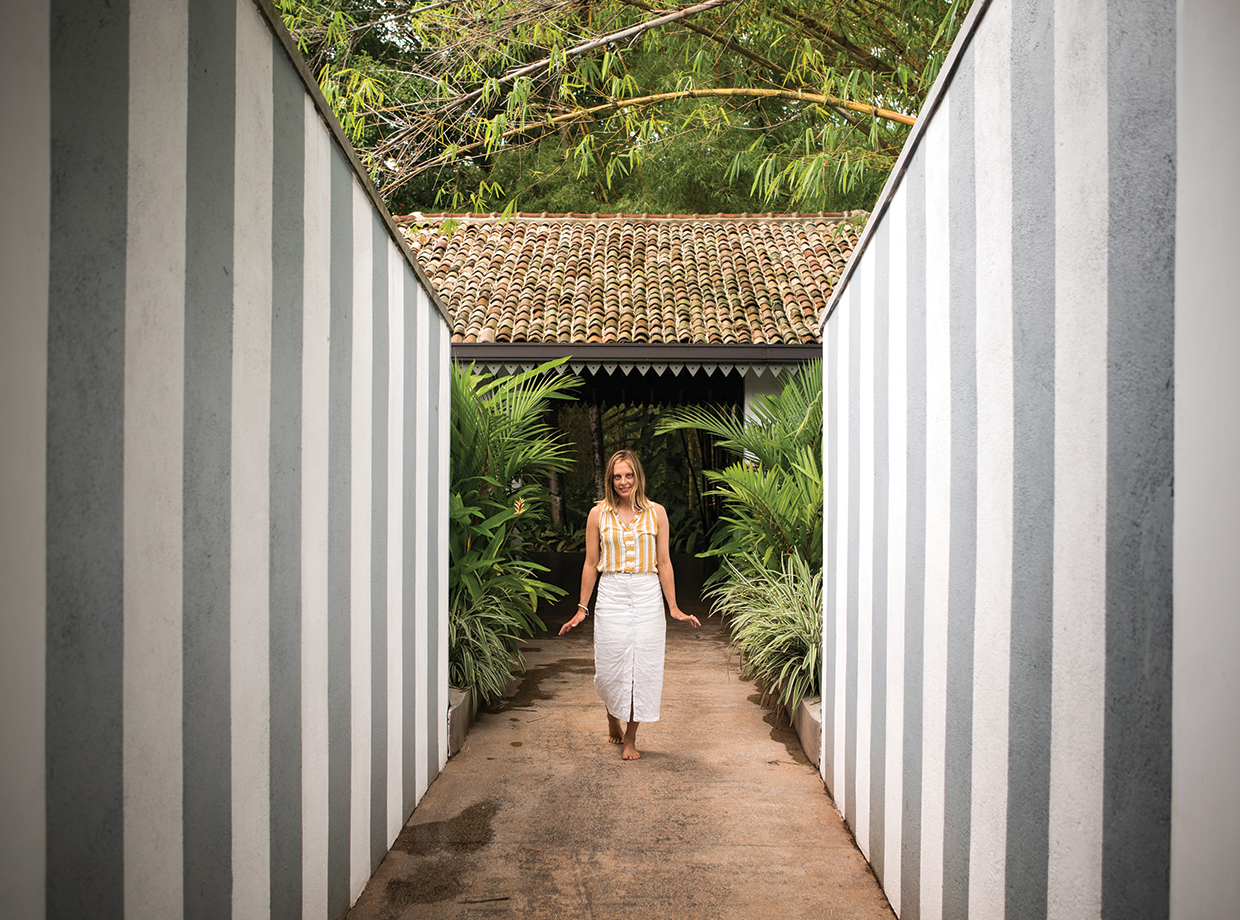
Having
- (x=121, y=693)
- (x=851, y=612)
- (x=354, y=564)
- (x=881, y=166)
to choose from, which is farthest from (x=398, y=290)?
(x=881, y=166)

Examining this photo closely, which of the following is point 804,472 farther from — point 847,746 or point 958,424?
point 958,424

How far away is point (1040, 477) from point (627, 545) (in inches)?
106

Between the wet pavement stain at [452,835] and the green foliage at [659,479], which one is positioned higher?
the green foliage at [659,479]

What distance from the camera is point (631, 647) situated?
400cm

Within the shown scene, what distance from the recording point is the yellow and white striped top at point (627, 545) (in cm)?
402

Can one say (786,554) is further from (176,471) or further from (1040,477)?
(176,471)

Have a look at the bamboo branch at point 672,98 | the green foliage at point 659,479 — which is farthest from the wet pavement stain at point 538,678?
the green foliage at point 659,479

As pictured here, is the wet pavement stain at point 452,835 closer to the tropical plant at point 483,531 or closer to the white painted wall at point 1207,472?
the tropical plant at point 483,531

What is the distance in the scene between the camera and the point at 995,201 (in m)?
1.74

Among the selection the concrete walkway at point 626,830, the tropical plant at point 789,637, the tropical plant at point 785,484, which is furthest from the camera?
the tropical plant at point 785,484

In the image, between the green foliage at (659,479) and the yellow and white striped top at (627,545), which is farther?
the green foliage at (659,479)

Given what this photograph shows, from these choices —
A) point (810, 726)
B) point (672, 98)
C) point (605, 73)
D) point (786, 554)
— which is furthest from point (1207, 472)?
point (672, 98)

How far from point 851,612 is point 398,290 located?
2416 millimetres

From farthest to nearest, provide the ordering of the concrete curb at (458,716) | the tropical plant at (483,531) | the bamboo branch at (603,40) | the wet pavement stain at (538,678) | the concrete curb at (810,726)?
the bamboo branch at (603,40) < the wet pavement stain at (538,678) < the tropical plant at (483,531) < the concrete curb at (458,716) < the concrete curb at (810,726)
